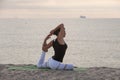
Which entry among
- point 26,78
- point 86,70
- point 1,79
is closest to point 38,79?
point 26,78

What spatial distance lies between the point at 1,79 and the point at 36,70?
47.3 inches

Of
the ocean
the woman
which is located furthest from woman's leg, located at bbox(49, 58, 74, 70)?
the ocean

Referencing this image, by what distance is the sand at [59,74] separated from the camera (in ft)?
34.2

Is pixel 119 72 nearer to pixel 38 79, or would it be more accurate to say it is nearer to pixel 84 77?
pixel 84 77

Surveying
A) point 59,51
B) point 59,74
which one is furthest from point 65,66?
point 59,74

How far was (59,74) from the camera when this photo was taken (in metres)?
10.9

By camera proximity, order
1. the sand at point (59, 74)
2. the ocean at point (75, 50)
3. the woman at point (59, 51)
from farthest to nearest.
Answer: the ocean at point (75, 50)
the woman at point (59, 51)
the sand at point (59, 74)

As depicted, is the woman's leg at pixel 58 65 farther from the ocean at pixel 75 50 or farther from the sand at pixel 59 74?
the ocean at pixel 75 50

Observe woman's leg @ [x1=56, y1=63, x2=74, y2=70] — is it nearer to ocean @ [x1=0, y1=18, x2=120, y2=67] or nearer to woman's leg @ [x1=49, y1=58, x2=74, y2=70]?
woman's leg @ [x1=49, y1=58, x2=74, y2=70]

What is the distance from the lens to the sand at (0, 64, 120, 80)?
10.4m

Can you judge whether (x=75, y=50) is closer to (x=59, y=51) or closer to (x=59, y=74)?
(x=59, y=51)

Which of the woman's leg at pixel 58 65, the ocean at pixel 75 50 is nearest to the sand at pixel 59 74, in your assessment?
the woman's leg at pixel 58 65

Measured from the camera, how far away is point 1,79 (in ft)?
34.3

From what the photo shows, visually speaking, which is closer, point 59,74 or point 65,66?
point 59,74
